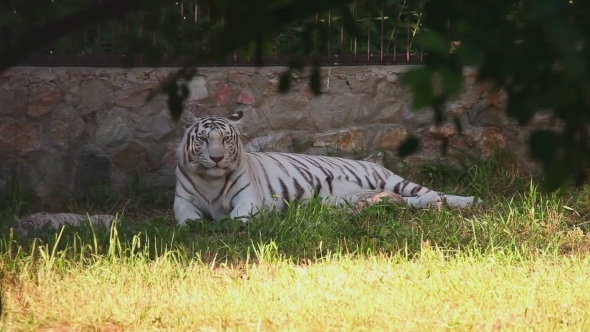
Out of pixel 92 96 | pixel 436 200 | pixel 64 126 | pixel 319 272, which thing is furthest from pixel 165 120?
pixel 319 272

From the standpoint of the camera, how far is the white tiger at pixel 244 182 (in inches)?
275

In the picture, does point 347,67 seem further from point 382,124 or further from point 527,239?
point 527,239

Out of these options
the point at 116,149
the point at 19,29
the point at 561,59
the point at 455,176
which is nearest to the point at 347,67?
the point at 455,176

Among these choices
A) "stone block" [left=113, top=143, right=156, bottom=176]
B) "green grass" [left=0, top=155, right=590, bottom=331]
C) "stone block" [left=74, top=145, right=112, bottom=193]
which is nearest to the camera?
"green grass" [left=0, top=155, right=590, bottom=331]

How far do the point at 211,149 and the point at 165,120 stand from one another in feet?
2.75

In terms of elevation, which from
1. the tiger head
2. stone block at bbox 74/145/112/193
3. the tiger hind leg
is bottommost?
the tiger hind leg

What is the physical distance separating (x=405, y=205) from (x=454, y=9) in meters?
5.73

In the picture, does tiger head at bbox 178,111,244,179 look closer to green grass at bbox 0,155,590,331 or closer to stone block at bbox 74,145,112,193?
green grass at bbox 0,155,590,331

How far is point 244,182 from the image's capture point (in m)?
7.07

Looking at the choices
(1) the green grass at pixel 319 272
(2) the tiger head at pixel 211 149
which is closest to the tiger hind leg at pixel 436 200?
(1) the green grass at pixel 319 272

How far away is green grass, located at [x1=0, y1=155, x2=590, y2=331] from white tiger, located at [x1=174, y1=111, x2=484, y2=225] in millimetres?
293

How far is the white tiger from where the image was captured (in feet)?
23.0

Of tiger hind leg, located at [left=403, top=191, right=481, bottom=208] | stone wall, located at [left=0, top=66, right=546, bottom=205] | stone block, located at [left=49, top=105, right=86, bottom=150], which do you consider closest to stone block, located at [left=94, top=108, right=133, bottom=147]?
stone wall, located at [left=0, top=66, right=546, bottom=205]

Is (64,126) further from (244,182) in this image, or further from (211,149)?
(244,182)
